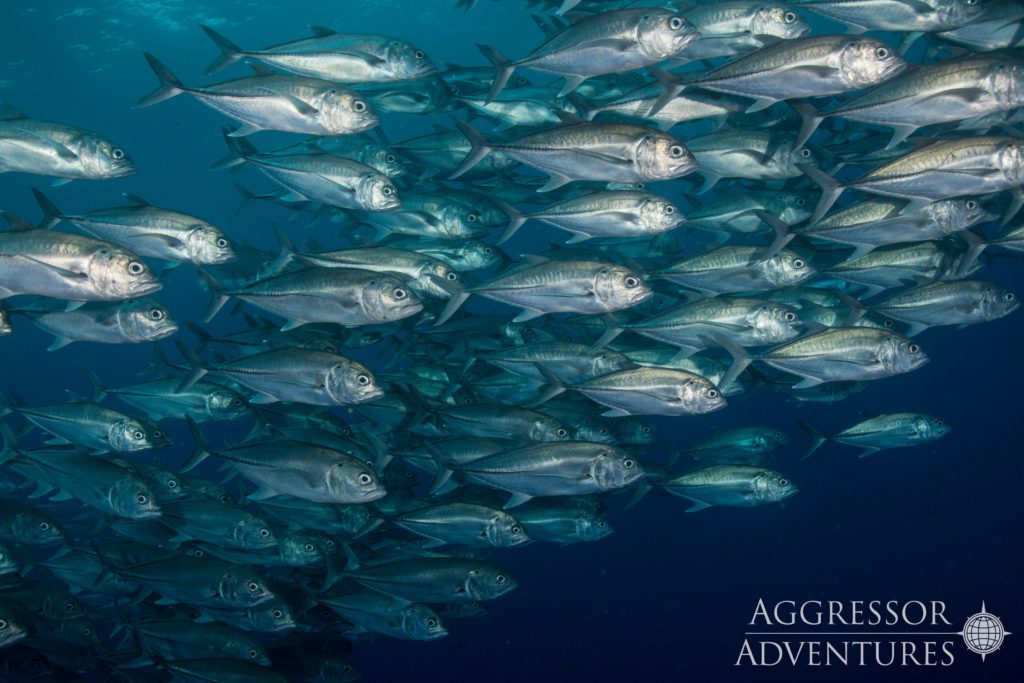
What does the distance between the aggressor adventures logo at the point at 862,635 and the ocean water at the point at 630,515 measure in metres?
1.76

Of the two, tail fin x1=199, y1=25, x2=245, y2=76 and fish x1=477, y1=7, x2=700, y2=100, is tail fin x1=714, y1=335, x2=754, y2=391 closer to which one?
fish x1=477, y1=7, x2=700, y2=100

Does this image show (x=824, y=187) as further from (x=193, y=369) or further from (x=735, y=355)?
(x=193, y=369)

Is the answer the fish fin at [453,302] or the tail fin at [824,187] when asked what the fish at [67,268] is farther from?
the tail fin at [824,187]

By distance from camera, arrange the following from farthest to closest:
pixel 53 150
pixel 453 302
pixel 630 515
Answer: pixel 630 515
pixel 453 302
pixel 53 150

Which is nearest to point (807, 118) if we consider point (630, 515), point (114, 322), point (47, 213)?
point (114, 322)

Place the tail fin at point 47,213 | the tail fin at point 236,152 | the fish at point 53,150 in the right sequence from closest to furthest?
the fish at point 53,150 → the tail fin at point 47,213 → the tail fin at point 236,152

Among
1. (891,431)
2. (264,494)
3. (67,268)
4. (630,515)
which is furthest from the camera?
(630,515)

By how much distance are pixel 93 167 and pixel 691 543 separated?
2081cm

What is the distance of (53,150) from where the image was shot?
4.11 metres

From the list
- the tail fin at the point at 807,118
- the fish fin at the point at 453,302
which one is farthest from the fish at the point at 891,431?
the fish fin at the point at 453,302

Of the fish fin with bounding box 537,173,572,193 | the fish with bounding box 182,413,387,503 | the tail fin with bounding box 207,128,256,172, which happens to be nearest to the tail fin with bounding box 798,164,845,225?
the fish fin with bounding box 537,173,572,193

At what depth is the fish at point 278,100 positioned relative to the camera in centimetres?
467

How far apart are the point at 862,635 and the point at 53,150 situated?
13140mm

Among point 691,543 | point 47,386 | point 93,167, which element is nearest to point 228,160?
point 93,167
